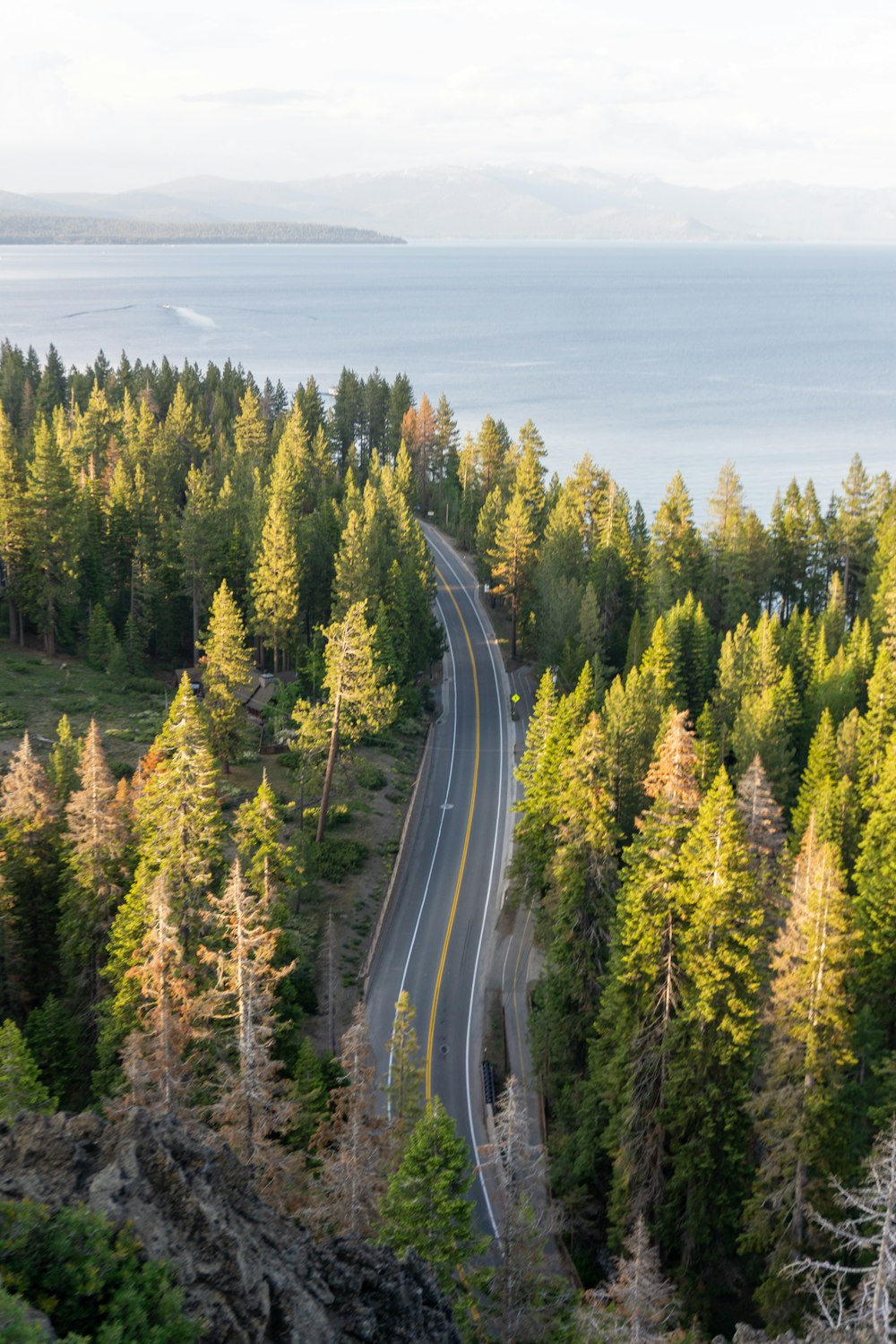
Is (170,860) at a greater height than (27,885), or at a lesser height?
greater

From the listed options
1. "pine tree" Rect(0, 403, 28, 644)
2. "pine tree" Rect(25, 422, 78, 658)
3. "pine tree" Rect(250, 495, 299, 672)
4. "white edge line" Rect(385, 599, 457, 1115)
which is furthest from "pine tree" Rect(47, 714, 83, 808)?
"pine tree" Rect(0, 403, 28, 644)

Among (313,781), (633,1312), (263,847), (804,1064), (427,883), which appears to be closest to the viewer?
(633,1312)

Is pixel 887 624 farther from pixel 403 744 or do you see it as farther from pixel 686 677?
pixel 403 744

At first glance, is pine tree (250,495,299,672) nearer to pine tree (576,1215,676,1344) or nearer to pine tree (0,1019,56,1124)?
pine tree (0,1019,56,1124)

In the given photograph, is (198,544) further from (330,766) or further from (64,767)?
(64,767)

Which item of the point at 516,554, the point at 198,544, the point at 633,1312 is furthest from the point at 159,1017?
the point at 516,554

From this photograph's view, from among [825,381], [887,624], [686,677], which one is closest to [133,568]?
[686,677]
